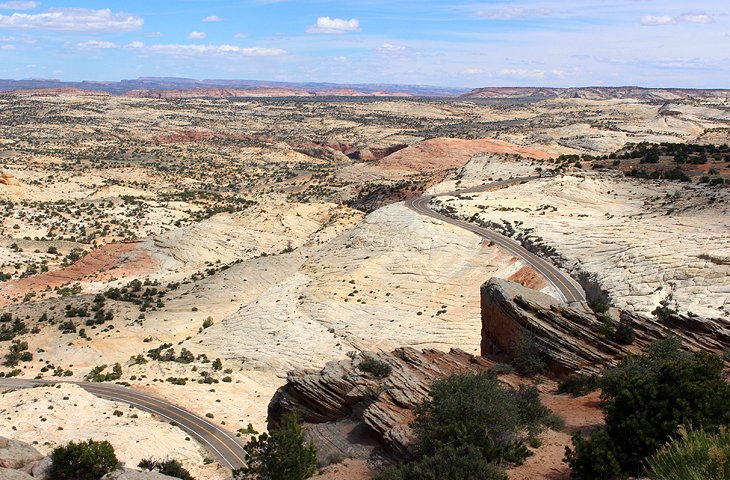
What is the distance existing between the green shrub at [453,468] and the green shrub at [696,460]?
4.78 metres

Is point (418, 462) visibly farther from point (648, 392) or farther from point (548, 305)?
point (548, 305)

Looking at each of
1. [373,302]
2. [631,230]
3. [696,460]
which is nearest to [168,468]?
[696,460]

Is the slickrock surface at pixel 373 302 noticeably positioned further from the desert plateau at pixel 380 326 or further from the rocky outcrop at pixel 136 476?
the rocky outcrop at pixel 136 476

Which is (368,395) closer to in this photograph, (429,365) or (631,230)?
(429,365)

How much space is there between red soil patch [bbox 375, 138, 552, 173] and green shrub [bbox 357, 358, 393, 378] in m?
87.4

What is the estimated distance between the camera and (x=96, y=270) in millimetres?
55781

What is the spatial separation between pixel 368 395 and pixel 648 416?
28.8ft

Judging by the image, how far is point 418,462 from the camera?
1462 cm

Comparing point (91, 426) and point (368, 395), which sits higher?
point (368, 395)

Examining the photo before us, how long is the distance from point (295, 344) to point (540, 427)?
22674 millimetres

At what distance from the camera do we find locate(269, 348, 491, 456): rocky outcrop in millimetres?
17703

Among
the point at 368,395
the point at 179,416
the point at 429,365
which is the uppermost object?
the point at 429,365

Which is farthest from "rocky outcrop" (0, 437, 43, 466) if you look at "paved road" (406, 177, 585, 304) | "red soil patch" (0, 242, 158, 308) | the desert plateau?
"red soil patch" (0, 242, 158, 308)

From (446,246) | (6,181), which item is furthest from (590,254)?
(6,181)
